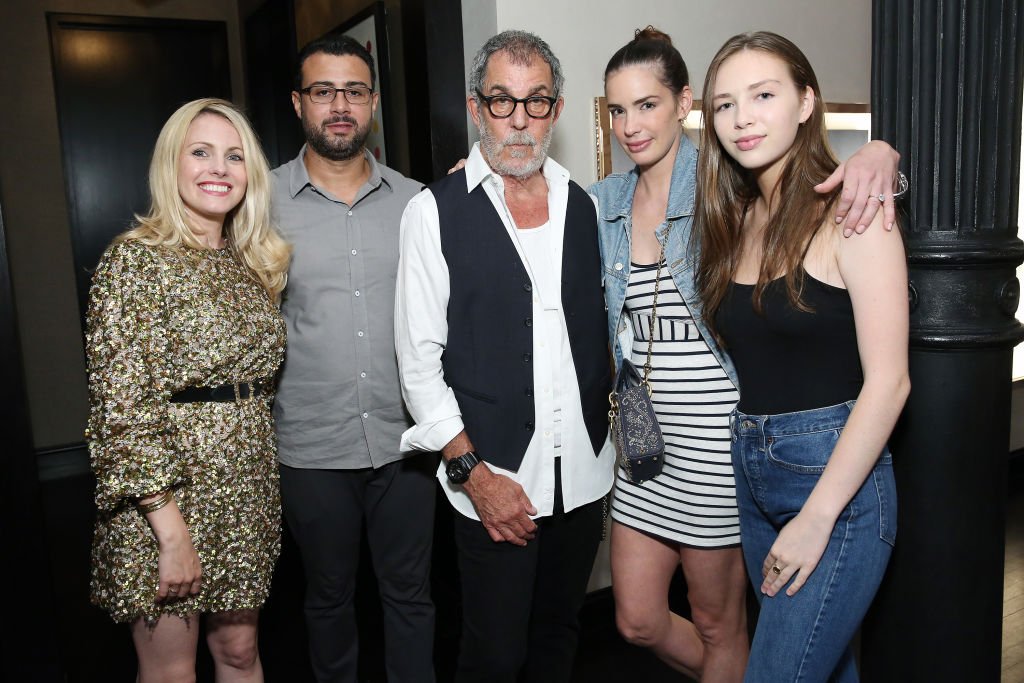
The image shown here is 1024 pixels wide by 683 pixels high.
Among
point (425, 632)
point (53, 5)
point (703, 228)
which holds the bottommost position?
point (425, 632)

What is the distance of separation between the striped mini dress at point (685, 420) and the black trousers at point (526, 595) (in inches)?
8.8

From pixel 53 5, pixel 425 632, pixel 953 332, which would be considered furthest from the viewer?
pixel 53 5

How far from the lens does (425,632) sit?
7.63 feet

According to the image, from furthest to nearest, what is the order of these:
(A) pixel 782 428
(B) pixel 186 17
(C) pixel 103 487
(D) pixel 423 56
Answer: (B) pixel 186 17
(D) pixel 423 56
(C) pixel 103 487
(A) pixel 782 428

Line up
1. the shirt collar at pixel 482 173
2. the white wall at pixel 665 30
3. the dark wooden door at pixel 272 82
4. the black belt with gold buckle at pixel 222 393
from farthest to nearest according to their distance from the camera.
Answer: the dark wooden door at pixel 272 82, the white wall at pixel 665 30, the shirt collar at pixel 482 173, the black belt with gold buckle at pixel 222 393

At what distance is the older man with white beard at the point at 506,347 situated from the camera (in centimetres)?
192

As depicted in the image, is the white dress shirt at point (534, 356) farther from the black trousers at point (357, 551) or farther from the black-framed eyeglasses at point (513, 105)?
the black trousers at point (357, 551)

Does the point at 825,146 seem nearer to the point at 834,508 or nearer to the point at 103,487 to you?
the point at 834,508

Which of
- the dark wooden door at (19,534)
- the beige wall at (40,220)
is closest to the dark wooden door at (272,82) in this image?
the beige wall at (40,220)

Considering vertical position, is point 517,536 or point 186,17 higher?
point 186,17

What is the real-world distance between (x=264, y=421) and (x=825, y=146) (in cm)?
146

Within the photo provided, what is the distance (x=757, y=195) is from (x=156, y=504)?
1511 mm

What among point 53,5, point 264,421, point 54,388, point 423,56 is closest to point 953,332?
point 264,421

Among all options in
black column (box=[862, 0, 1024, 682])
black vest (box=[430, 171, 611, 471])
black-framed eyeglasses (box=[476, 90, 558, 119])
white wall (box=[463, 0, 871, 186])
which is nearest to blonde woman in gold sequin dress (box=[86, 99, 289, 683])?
black vest (box=[430, 171, 611, 471])
